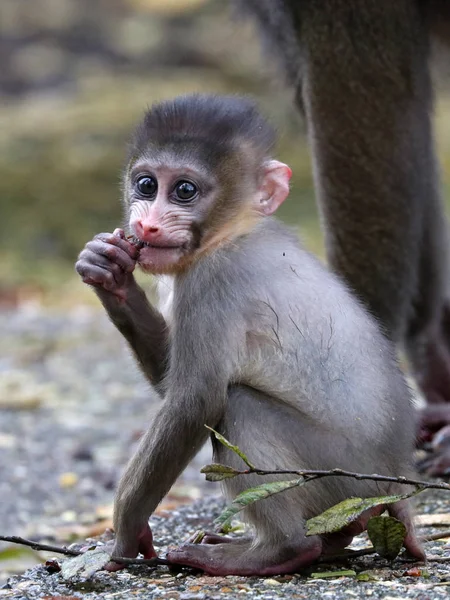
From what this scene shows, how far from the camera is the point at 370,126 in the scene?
354 centimetres

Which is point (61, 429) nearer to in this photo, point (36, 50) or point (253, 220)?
point (253, 220)

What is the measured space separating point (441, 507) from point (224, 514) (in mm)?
1040

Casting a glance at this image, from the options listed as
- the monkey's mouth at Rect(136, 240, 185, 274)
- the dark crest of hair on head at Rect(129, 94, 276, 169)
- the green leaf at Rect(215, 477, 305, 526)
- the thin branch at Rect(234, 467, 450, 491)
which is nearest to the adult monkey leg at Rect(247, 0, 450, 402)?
the dark crest of hair on head at Rect(129, 94, 276, 169)

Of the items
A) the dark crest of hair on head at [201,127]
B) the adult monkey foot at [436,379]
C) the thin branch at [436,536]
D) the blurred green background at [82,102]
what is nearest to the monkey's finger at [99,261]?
the dark crest of hair on head at [201,127]

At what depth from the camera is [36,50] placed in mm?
13945

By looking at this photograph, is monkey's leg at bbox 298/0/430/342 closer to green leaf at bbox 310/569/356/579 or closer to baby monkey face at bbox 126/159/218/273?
baby monkey face at bbox 126/159/218/273

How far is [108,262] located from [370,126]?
124cm

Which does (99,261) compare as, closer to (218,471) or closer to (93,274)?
(93,274)

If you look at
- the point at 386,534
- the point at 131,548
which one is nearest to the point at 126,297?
the point at 131,548

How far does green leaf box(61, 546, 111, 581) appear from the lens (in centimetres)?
241

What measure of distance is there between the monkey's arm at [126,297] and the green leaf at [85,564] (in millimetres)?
461

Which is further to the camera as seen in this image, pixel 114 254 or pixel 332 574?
pixel 114 254

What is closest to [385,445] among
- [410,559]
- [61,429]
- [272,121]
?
[410,559]

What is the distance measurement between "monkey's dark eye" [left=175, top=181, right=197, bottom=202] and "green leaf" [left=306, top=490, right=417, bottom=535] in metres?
0.75
